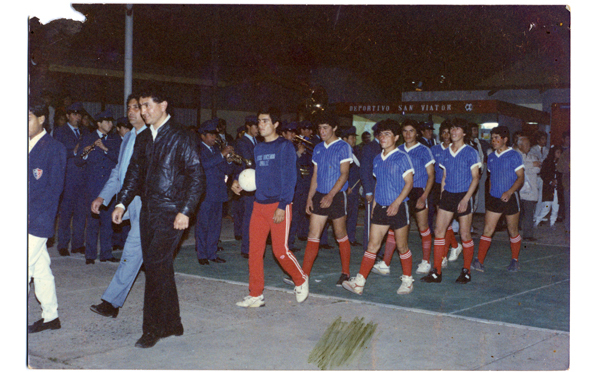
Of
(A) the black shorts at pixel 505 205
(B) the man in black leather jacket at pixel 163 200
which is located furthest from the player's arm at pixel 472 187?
(B) the man in black leather jacket at pixel 163 200

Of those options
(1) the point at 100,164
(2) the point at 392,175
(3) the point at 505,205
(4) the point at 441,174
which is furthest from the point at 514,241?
(1) the point at 100,164

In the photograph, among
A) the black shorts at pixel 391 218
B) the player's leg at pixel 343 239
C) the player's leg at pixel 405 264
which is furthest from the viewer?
the player's leg at pixel 343 239

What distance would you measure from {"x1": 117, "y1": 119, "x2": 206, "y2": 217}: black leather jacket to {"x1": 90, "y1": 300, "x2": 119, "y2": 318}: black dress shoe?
48.9 inches

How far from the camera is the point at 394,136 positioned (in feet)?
22.2

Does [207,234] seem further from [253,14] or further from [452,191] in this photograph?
[253,14]

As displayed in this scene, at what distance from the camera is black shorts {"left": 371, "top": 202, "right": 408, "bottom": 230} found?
6.72 meters

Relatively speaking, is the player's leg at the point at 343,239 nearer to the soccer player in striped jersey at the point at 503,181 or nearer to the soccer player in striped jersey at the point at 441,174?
the soccer player in striped jersey at the point at 503,181

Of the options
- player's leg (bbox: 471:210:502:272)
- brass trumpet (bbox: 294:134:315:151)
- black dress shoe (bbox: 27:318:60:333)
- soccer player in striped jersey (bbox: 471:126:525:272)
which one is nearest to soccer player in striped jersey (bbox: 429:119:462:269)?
player's leg (bbox: 471:210:502:272)

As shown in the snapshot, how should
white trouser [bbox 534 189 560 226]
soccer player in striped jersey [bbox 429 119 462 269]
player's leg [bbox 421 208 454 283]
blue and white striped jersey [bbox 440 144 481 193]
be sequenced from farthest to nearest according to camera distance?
white trouser [bbox 534 189 560 226]
soccer player in striped jersey [bbox 429 119 462 269]
player's leg [bbox 421 208 454 283]
blue and white striped jersey [bbox 440 144 481 193]

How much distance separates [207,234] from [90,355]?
4135mm

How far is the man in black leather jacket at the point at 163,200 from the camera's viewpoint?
486 centimetres

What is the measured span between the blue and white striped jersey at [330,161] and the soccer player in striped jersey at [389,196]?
0.43m

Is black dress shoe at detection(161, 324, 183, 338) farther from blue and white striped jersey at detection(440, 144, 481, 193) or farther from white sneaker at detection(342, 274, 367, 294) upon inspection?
blue and white striped jersey at detection(440, 144, 481, 193)

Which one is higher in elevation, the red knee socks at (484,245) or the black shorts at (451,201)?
the black shorts at (451,201)
